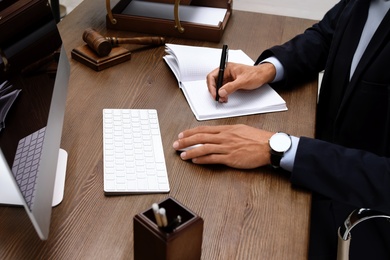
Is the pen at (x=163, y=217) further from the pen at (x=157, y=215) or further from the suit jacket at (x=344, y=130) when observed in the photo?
the suit jacket at (x=344, y=130)

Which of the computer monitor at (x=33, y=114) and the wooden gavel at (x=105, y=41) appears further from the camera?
the wooden gavel at (x=105, y=41)

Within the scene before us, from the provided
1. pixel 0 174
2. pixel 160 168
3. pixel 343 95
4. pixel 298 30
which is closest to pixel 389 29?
pixel 343 95

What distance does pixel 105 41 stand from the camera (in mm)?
1283

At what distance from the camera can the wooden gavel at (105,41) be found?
4.21ft

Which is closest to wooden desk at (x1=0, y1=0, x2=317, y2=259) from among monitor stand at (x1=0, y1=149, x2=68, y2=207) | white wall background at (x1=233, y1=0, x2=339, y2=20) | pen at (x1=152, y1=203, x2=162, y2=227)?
monitor stand at (x1=0, y1=149, x2=68, y2=207)

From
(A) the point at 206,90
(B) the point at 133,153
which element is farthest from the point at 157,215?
(A) the point at 206,90

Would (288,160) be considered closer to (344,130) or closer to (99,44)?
(344,130)

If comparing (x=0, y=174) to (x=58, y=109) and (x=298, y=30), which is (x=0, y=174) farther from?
(x=298, y=30)

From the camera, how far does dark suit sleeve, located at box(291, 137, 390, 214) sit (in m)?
0.93

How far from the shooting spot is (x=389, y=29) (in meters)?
1.09

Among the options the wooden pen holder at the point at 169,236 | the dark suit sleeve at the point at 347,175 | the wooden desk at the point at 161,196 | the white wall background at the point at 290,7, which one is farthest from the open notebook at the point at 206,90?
the white wall background at the point at 290,7

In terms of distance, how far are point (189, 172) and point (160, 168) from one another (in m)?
0.06

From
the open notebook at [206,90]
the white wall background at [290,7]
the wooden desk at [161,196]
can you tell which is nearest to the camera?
the wooden desk at [161,196]

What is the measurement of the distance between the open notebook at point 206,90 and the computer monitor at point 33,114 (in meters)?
0.34
